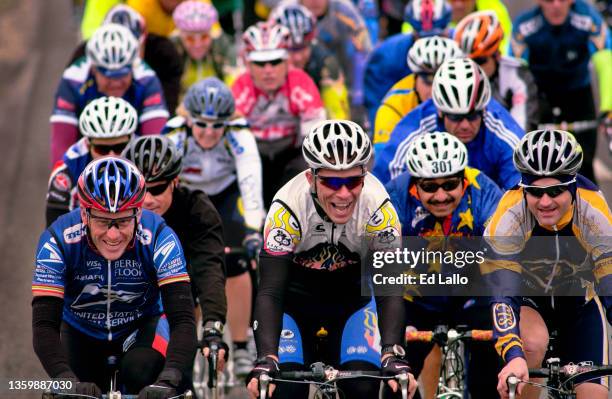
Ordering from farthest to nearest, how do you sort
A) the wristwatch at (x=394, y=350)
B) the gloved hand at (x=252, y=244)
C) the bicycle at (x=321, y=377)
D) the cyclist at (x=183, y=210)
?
the gloved hand at (x=252, y=244) → the cyclist at (x=183, y=210) → the wristwatch at (x=394, y=350) → the bicycle at (x=321, y=377)

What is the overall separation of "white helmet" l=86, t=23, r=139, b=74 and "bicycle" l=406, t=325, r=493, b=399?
4.27 m

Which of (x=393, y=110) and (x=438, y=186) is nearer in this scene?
(x=438, y=186)

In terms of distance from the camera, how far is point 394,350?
796 cm

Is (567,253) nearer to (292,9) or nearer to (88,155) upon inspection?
(88,155)

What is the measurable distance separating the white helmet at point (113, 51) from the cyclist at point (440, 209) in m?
3.46

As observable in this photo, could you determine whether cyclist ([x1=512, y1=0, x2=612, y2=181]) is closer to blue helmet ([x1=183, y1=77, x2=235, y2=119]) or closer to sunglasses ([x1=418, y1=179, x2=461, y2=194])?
blue helmet ([x1=183, y1=77, x2=235, y2=119])

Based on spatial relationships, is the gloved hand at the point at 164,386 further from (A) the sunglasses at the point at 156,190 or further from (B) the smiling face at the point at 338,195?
(A) the sunglasses at the point at 156,190

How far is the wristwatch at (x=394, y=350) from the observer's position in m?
7.95

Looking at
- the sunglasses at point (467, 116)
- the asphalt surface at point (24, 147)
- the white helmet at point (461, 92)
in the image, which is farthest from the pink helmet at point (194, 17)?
the sunglasses at point (467, 116)

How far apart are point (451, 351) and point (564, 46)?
18.9 ft

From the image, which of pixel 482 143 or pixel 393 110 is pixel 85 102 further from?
pixel 482 143

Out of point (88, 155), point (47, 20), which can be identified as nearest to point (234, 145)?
point (88, 155)

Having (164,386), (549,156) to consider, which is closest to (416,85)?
(549,156)

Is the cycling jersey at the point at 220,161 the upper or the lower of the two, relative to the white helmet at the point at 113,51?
lower
